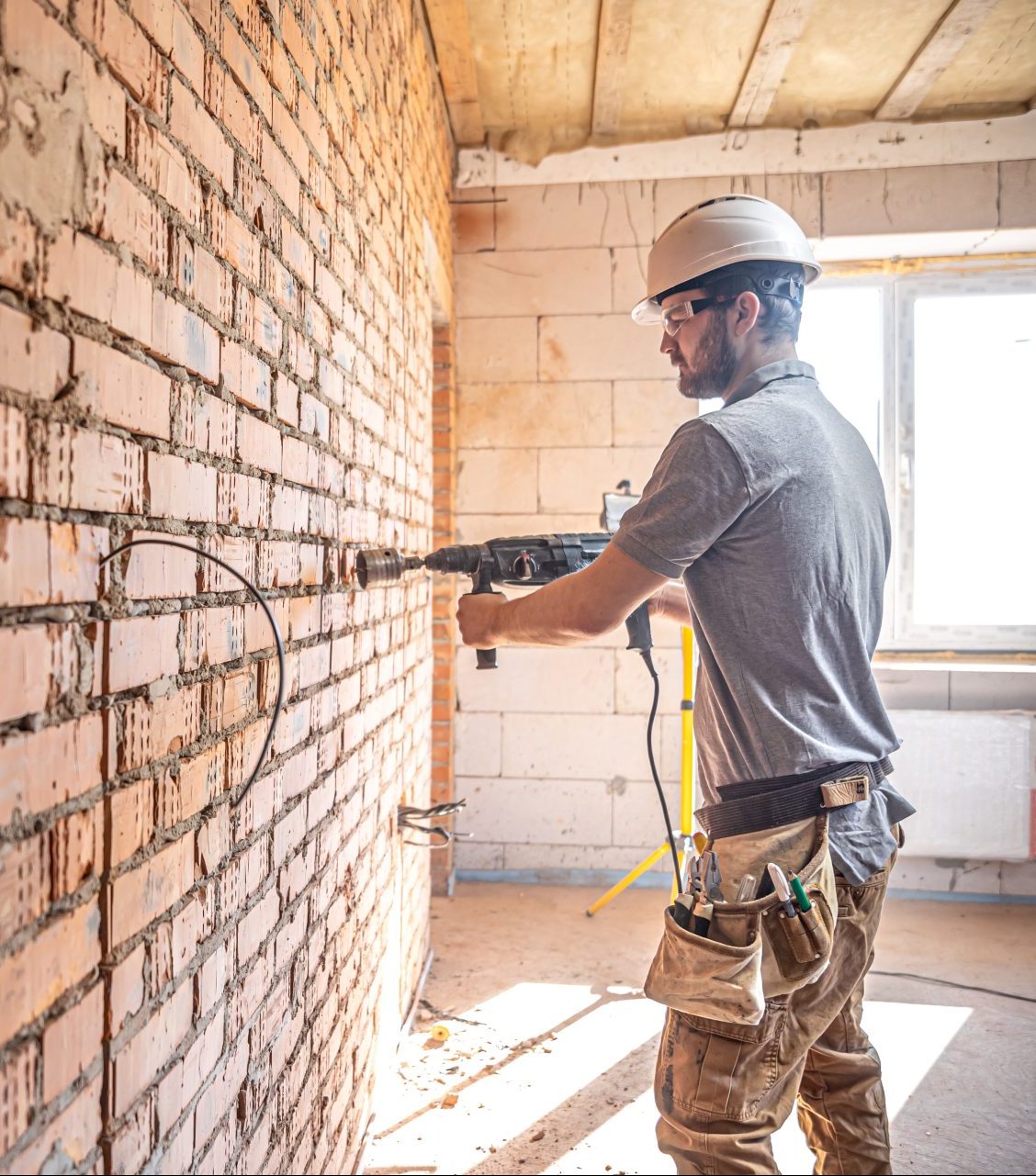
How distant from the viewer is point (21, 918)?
0.55m

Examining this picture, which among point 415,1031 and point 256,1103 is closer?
point 256,1103

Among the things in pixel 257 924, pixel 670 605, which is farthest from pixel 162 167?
pixel 670 605

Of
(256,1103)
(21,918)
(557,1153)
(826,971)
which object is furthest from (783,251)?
(557,1153)

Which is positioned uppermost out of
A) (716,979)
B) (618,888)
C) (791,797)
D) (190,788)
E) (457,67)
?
(457,67)

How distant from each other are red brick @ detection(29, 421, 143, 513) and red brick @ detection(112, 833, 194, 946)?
32 centimetres

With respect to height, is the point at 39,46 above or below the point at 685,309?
below

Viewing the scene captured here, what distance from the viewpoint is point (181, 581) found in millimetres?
798

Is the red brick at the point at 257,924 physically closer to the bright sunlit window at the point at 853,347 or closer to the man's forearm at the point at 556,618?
the man's forearm at the point at 556,618

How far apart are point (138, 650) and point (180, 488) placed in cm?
17

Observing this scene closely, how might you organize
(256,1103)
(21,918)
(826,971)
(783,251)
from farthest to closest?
(783,251) → (826,971) → (256,1103) → (21,918)

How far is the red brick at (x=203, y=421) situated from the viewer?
80cm

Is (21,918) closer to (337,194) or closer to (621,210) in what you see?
(337,194)

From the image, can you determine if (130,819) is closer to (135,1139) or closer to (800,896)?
(135,1139)

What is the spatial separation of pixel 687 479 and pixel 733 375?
365 millimetres
